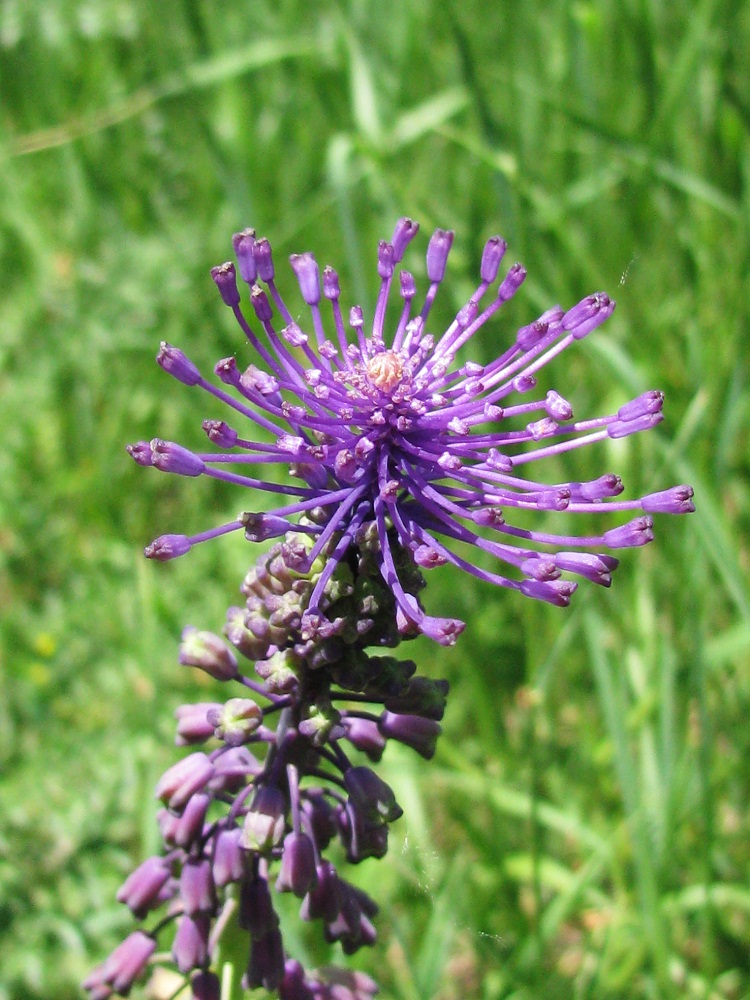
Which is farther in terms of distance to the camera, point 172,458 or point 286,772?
point 286,772

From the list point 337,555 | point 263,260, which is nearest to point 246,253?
point 263,260

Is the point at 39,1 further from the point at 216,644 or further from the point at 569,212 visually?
the point at 216,644

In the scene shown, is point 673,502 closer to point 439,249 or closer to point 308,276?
point 439,249

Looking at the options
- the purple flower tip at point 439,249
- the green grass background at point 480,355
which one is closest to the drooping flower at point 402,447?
the purple flower tip at point 439,249

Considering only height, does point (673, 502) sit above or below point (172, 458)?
below

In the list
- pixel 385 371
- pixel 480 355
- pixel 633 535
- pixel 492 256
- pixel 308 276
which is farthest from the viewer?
pixel 480 355

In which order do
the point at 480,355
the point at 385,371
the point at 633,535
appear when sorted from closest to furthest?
the point at 633,535 < the point at 385,371 < the point at 480,355

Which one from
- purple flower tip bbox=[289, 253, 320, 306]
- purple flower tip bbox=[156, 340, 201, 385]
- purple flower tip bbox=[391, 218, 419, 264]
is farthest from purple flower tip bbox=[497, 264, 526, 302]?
purple flower tip bbox=[156, 340, 201, 385]
